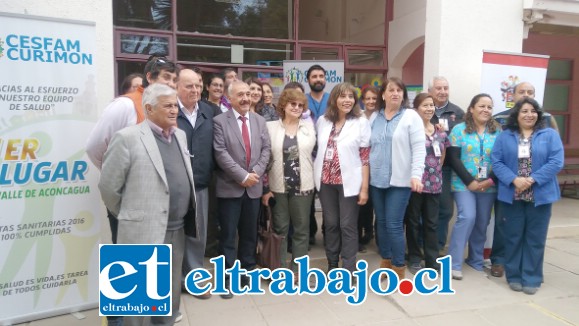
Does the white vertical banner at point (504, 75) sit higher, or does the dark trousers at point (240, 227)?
the white vertical banner at point (504, 75)

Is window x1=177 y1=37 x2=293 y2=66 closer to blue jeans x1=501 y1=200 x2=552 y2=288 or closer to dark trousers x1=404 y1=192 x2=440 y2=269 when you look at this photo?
dark trousers x1=404 y1=192 x2=440 y2=269

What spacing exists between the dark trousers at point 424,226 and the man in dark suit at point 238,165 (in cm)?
152

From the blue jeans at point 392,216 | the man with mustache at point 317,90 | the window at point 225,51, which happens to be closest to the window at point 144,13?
the window at point 225,51

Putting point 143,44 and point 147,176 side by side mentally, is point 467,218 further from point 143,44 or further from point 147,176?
point 143,44

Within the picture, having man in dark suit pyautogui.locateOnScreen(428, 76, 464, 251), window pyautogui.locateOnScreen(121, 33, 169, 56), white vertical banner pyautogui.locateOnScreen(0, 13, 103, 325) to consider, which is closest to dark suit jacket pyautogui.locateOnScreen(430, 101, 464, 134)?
man in dark suit pyautogui.locateOnScreen(428, 76, 464, 251)

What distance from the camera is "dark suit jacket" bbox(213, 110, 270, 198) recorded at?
3.50m

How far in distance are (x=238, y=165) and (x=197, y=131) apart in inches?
16.7

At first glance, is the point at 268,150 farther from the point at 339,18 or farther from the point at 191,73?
the point at 339,18

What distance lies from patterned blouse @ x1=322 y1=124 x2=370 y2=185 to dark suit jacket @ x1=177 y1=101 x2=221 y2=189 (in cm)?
99

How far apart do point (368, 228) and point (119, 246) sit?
10.2ft

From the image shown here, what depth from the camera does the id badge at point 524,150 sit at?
3.77 metres

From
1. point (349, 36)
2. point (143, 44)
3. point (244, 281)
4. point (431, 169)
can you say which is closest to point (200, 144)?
point (244, 281)

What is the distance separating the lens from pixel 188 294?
3.74 meters

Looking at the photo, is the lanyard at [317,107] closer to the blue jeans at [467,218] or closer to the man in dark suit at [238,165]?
the man in dark suit at [238,165]
